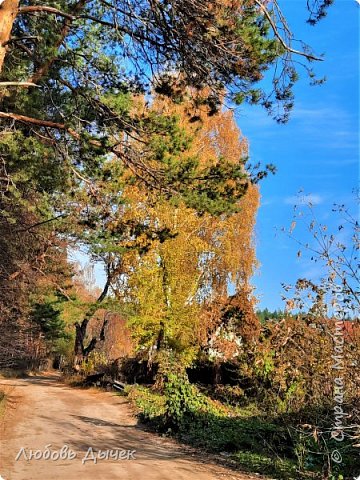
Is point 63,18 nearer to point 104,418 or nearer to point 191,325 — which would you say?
point 104,418

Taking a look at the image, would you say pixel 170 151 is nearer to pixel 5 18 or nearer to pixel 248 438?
pixel 5 18

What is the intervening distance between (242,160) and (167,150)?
1216mm

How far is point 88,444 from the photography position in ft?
26.7

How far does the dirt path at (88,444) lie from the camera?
246 inches

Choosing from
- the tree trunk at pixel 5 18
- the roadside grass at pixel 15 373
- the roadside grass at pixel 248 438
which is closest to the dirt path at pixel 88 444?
the roadside grass at pixel 248 438

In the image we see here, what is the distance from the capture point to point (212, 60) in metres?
6.30

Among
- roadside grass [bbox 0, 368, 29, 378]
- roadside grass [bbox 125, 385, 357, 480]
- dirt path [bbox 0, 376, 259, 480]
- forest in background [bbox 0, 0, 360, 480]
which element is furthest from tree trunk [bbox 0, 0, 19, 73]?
roadside grass [bbox 0, 368, 29, 378]

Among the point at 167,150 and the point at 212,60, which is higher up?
the point at 212,60

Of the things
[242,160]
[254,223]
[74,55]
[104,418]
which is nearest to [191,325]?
[104,418]

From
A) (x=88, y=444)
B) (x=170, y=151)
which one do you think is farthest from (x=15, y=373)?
(x=170, y=151)

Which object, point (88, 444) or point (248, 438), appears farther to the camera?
point (248, 438)

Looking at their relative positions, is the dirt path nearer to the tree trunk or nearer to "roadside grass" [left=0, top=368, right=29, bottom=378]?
the tree trunk

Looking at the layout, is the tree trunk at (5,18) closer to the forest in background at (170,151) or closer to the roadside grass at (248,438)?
the forest in background at (170,151)

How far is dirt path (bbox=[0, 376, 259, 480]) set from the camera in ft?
20.5
